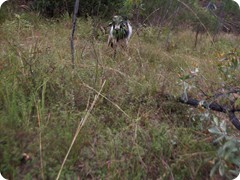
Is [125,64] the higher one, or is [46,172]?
[125,64]

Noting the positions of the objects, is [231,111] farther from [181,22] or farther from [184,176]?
[181,22]

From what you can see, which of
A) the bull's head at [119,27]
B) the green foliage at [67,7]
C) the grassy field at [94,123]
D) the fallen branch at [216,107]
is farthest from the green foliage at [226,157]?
the green foliage at [67,7]

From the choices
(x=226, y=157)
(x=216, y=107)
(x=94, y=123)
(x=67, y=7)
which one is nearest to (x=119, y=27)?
(x=67, y=7)

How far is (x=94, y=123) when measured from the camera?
1.91 m

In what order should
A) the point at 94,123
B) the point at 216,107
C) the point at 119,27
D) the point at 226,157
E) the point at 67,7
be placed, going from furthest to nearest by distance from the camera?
1. the point at 67,7
2. the point at 119,27
3. the point at 216,107
4. the point at 94,123
5. the point at 226,157

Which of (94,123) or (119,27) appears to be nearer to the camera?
(94,123)

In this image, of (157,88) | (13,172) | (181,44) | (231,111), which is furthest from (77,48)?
(181,44)

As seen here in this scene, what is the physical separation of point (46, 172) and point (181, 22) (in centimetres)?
497

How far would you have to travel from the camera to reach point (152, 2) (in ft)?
16.2

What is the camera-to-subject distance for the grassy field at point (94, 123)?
165 cm

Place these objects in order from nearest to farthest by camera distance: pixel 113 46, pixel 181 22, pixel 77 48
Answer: pixel 77 48 < pixel 113 46 < pixel 181 22

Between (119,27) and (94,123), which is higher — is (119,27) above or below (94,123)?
above

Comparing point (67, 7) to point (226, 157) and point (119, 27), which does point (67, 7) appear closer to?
point (119, 27)

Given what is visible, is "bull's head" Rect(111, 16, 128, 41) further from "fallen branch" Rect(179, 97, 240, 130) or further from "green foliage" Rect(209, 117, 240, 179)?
"green foliage" Rect(209, 117, 240, 179)
